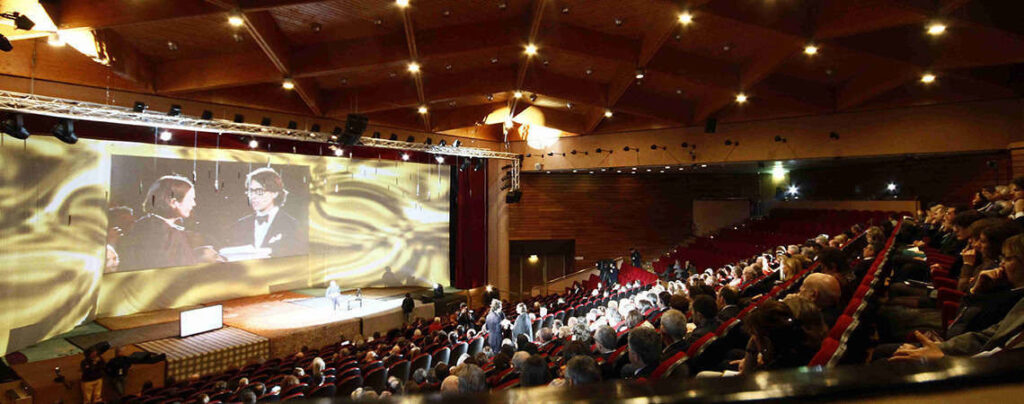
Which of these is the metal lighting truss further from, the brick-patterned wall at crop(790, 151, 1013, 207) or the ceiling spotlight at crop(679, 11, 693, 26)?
the brick-patterned wall at crop(790, 151, 1013, 207)

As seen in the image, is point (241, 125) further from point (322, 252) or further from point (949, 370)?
point (949, 370)

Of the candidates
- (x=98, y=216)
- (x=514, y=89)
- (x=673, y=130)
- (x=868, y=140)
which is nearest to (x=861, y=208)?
(x=868, y=140)

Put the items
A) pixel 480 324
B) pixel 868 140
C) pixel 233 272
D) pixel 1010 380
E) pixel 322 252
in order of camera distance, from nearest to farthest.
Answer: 1. pixel 1010 380
2. pixel 480 324
3. pixel 868 140
4. pixel 233 272
5. pixel 322 252

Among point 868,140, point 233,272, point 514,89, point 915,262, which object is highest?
point 514,89

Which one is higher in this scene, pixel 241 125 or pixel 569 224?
pixel 241 125

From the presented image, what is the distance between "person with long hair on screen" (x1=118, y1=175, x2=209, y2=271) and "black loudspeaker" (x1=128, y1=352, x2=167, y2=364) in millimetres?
3323

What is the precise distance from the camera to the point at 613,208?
16.7 m

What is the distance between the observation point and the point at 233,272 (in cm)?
1208

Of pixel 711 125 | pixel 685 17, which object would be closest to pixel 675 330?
pixel 685 17

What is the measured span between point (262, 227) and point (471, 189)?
20.9 ft

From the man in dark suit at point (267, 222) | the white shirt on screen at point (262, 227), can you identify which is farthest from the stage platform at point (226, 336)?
the white shirt on screen at point (262, 227)

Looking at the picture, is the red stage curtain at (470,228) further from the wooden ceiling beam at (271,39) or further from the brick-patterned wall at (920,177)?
the brick-patterned wall at (920,177)

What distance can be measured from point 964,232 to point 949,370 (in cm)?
384

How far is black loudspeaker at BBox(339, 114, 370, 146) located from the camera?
9.90 metres
